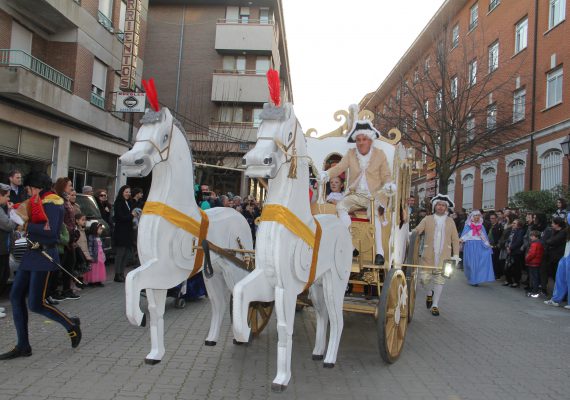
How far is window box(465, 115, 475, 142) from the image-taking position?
1870cm

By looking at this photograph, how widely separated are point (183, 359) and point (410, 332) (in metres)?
3.45

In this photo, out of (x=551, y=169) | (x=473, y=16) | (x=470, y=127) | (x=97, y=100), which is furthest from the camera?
(x=473, y=16)

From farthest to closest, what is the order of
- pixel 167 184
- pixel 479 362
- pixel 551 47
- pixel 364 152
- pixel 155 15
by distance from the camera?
pixel 155 15 → pixel 551 47 → pixel 364 152 → pixel 479 362 → pixel 167 184

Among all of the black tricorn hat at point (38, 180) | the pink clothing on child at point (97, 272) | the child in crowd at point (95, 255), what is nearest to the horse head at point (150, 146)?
the black tricorn hat at point (38, 180)

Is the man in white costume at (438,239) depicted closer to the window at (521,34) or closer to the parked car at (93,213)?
the parked car at (93,213)

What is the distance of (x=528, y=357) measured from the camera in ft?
19.6

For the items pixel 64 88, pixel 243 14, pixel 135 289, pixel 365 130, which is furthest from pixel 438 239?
pixel 243 14

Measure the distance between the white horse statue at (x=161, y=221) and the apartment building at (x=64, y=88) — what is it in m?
10.9

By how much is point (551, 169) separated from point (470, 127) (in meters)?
3.78

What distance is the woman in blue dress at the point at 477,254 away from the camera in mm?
12469

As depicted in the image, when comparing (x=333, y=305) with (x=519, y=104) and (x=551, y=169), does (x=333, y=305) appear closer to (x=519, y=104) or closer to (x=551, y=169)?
(x=551, y=169)

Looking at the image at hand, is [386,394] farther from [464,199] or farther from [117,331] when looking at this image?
[464,199]

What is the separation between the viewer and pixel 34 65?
14.9 metres

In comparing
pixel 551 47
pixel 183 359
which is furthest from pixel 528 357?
pixel 551 47
